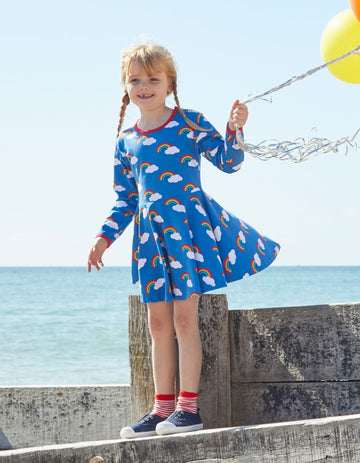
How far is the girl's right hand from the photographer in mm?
3221

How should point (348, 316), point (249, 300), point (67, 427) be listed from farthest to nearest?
1. point (249, 300)
2. point (67, 427)
3. point (348, 316)

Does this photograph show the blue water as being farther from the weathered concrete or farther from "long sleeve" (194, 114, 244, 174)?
"long sleeve" (194, 114, 244, 174)

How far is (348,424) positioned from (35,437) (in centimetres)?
178

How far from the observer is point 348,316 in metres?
2.83

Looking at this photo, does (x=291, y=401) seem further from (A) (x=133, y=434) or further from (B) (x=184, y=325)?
(A) (x=133, y=434)

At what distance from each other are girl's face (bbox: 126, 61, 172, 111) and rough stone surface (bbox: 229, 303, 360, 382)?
98 centimetres

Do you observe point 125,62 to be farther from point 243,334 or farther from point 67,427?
point 67,427

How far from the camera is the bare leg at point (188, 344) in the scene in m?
2.83

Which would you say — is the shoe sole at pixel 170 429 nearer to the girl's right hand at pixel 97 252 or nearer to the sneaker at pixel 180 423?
the sneaker at pixel 180 423

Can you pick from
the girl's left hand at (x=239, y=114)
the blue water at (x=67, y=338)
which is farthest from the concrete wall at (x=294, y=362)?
the blue water at (x=67, y=338)

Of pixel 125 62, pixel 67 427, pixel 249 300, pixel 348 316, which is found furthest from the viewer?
pixel 249 300

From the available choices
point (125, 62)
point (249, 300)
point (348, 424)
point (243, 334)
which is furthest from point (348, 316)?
point (249, 300)

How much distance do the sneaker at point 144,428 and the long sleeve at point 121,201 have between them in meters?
0.86

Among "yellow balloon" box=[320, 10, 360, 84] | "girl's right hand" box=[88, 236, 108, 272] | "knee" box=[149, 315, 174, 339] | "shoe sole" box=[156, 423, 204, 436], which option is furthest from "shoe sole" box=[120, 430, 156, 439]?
"yellow balloon" box=[320, 10, 360, 84]
